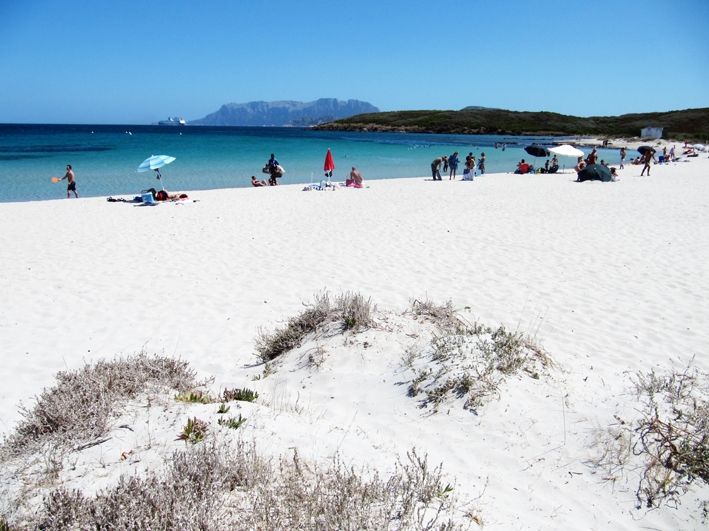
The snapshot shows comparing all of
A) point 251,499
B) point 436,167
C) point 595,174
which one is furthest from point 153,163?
point 595,174

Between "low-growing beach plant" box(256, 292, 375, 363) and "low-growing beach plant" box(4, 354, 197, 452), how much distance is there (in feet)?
4.19

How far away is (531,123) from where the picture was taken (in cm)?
11944

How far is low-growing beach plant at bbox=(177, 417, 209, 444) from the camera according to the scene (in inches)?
117

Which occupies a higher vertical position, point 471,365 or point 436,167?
point 436,167

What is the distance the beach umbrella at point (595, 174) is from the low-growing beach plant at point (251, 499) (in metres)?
25.1

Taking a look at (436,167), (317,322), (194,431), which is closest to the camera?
(194,431)

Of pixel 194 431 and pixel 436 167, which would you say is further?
pixel 436 167

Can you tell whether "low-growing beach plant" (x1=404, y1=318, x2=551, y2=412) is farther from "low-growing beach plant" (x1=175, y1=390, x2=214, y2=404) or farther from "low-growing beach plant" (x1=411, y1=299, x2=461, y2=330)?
"low-growing beach plant" (x1=175, y1=390, x2=214, y2=404)

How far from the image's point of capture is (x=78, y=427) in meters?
3.08

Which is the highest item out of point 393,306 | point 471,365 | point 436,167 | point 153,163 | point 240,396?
point 153,163

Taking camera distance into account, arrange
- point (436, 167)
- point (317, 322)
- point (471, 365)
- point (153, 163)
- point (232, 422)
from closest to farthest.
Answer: point (232, 422), point (471, 365), point (317, 322), point (153, 163), point (436, 167)

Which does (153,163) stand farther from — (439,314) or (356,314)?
(439,314)

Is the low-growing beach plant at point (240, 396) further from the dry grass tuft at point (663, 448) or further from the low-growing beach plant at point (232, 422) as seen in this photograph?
the dry grass tuft at point (663, 448)

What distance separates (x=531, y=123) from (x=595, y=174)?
10634 centimetres
